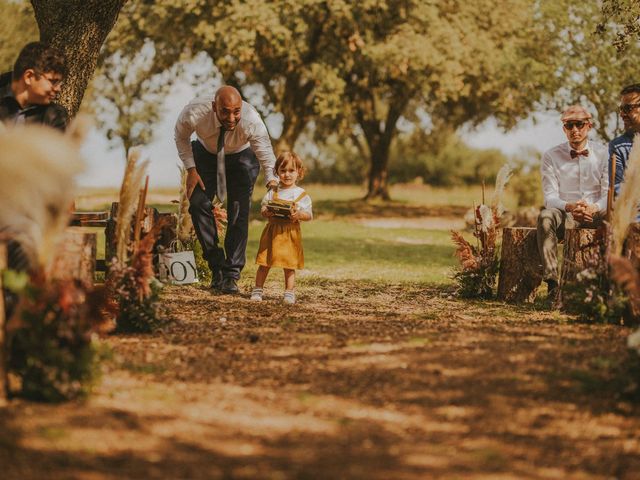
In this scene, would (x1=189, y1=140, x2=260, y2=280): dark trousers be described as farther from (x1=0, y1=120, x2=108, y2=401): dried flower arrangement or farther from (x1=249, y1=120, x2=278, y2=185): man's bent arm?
(x1=0, y1=120, x2=108, y2=401): dried flower arrangement

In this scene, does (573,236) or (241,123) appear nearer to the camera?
(573,236)

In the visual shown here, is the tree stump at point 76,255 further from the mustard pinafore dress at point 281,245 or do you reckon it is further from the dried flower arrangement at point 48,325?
the mustard pinafore dress at point 281,245

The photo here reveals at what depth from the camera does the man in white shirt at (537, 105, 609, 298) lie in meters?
8.44

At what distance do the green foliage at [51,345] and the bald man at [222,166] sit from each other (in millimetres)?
4145

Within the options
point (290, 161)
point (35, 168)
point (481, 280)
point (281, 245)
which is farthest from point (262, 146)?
point (35, 168)

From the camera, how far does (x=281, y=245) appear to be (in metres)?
8.32

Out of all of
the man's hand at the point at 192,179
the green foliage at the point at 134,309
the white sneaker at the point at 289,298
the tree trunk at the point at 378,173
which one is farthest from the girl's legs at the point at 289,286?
the tree trunk at the point at 378,173

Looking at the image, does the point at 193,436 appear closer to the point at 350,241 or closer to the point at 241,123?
the point at 241,123

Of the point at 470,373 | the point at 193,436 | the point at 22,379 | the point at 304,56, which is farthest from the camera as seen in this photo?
the point at 304,56

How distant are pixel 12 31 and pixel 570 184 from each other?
29635mm

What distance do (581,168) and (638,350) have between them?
432 cm

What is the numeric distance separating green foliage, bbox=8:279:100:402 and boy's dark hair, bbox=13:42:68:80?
181cm

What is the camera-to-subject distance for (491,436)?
408 cm

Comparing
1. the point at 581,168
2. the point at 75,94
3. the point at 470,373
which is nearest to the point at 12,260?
the point at 470,373
